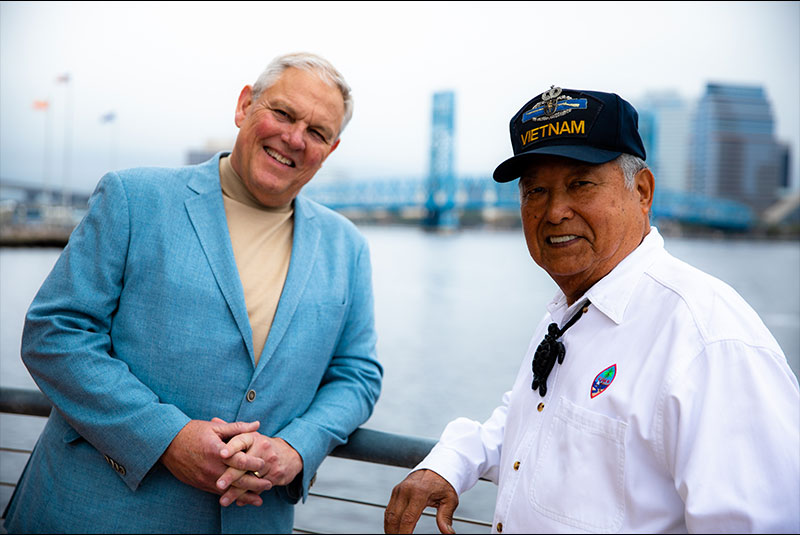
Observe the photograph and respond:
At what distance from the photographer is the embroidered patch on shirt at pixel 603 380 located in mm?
1042

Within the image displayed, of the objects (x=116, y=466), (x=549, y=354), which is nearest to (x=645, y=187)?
(x=549, y=354)

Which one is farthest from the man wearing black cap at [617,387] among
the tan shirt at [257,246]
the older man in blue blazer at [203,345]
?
the tan shirt at [257,246]

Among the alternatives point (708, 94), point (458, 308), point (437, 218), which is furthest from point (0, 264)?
point (708, 94)

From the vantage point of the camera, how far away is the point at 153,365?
1458mm

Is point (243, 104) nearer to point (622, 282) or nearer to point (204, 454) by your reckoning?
point (204, 454)

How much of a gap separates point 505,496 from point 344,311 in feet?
2.22

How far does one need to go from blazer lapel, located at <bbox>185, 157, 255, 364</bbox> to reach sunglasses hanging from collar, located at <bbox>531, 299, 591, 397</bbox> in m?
0.65

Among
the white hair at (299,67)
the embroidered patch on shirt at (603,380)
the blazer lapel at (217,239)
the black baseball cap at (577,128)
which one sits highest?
the white hair at (299,67)

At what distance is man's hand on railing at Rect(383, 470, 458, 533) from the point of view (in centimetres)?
130

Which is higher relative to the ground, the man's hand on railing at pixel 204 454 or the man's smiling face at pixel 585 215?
the man's smiling face at pixel 585 215

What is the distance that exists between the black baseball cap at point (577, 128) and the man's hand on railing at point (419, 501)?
2.05ft

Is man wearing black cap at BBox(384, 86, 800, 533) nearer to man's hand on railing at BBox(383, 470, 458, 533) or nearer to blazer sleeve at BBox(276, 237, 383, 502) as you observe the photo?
man's hand on railing at BBox(383, 470, 458, 533)

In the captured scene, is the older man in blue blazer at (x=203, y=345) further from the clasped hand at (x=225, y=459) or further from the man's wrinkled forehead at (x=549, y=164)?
the man's wrinkled forehead at (x=549, y=164)

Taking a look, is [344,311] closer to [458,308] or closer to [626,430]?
[626,430]
